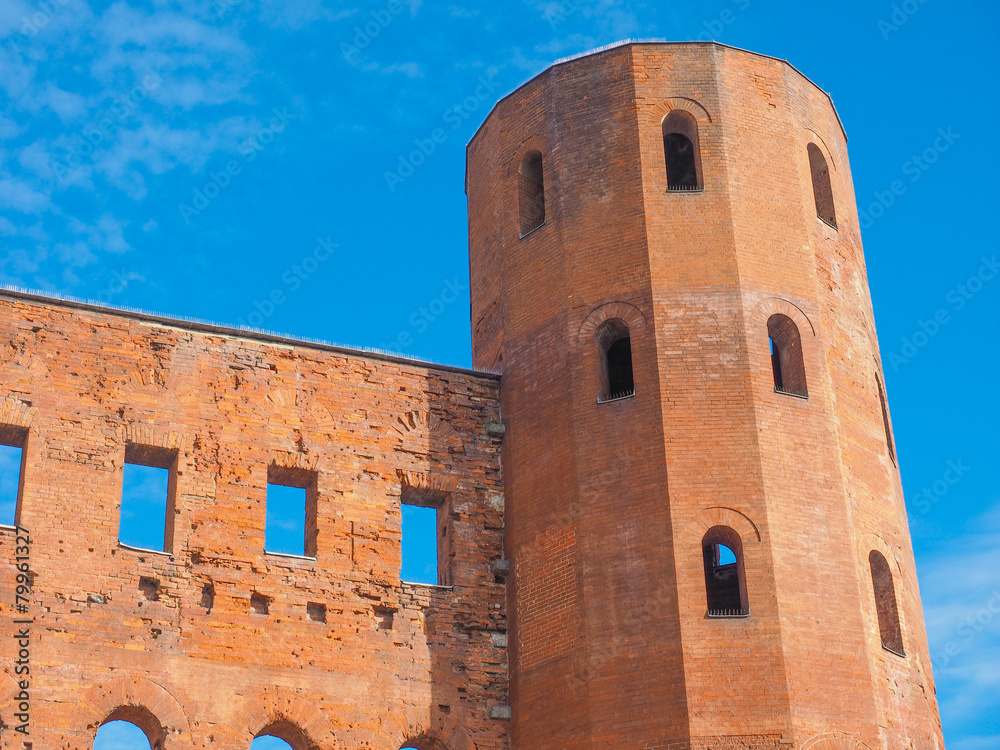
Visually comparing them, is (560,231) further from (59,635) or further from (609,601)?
(59,635)

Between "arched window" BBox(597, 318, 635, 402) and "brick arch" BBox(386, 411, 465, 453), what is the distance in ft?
7.81

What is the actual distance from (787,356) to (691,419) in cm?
206

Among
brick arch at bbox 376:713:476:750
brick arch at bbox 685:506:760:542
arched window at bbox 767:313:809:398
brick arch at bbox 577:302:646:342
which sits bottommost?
brick arch at bbox 376:713:476:750

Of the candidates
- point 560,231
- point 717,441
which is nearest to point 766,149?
point 560,231

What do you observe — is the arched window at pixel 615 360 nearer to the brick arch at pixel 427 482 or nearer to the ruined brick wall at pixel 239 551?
the ruined brick wall at pixel 239 551

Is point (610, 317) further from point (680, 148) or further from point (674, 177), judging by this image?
point (680, 148)

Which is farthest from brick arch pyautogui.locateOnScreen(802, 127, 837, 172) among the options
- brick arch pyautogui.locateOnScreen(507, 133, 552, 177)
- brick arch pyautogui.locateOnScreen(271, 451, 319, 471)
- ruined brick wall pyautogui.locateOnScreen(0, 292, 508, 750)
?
brick arch pyautogui.locateOnScreen(271, 451, 319, 471)

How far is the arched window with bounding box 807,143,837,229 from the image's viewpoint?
2544 cm

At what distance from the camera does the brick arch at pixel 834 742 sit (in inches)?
799

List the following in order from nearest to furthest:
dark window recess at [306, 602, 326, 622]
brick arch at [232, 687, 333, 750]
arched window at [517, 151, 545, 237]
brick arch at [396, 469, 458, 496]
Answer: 1. brick arch at [232, 687, 333, 750]
2. dark window recess at [306, 602, 326, 622]
3. brick arch at [396, 469, 458, 496]
4. arched window at [517, 151, 545, 237]

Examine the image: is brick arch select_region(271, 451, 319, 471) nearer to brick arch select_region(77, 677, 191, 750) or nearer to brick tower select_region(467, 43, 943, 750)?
brick tower select_region(467, 43, 943, 750)

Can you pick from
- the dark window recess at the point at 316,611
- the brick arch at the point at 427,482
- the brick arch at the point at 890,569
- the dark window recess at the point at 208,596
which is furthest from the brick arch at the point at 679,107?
the dark window recess at the point at 208,596

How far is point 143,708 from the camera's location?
2036 cm

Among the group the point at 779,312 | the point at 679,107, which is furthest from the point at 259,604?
the point at 679,107
